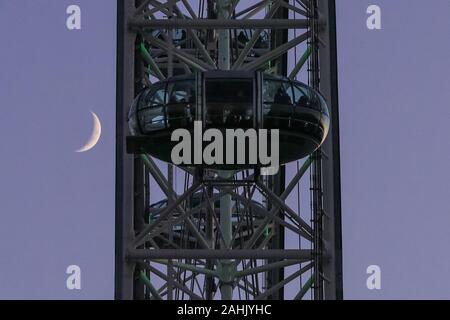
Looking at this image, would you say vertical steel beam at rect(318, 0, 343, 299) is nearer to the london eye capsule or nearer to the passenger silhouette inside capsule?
the london eye capsule

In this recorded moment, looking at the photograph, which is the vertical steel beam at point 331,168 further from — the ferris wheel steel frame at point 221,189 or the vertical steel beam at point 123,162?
the vertical steel beam at point 123,162

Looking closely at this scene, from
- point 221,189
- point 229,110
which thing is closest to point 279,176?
point 221,189

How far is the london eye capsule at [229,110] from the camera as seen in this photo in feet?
138

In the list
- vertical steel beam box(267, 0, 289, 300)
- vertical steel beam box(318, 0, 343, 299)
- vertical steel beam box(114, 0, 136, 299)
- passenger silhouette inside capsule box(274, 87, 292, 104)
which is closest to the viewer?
passenger silhouette inside capsule box(274, 87, 292, 104)

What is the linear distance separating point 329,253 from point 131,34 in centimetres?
861

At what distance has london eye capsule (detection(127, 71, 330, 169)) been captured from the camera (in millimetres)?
42031

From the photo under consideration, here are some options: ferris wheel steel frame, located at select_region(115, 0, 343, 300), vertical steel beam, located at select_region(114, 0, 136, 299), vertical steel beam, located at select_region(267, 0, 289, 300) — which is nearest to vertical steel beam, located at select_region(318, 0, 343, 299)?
ferris wheel steel frame, located at select_region(115, 0, 343, 300)

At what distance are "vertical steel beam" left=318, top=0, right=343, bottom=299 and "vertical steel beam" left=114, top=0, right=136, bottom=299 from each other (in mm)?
5375

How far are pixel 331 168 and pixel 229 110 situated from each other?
4.99 m
